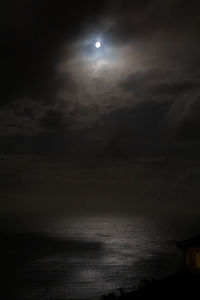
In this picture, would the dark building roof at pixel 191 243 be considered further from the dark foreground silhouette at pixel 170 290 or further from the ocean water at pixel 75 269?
the ocean water at pixel 75 269

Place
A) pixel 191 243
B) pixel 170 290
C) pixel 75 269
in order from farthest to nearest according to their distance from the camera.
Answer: pixel 75 269, pixel 191 243, pixel 170 290

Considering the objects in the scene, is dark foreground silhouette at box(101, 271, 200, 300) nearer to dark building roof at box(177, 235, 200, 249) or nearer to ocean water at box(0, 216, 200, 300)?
dark building roof at box(177, 235, 200, 249)

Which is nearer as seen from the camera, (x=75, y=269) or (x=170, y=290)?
(x=170, y=290)

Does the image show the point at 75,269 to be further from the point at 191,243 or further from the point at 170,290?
the point at 170,290

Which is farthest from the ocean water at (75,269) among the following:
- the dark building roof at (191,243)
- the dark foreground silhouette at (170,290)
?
the dark foreground silhouette at (170,290)

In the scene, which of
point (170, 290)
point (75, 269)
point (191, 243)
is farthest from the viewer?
point (75, 269)

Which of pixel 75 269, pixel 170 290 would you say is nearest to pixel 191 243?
pixel 170 290

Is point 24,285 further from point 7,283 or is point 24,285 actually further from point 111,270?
point 111,270

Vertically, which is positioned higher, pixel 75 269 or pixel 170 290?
pixel 170 290

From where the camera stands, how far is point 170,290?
19.1 m

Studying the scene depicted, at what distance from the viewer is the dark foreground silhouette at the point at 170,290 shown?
1852 cm

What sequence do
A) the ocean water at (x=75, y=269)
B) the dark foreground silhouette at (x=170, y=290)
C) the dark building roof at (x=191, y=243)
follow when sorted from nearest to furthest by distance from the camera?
the dark foreground silhouette at (x=170, y=290) → the dark building roof at (x=191, y=243) → the ocean water at (x=75, y=269)

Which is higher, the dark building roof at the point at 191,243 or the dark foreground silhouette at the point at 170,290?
the dark building roof at the point at 191,243

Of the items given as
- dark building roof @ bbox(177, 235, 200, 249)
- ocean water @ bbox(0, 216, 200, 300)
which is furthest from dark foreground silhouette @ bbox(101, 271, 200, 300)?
ocean water @ bbox(0, 216, 200, 300)
